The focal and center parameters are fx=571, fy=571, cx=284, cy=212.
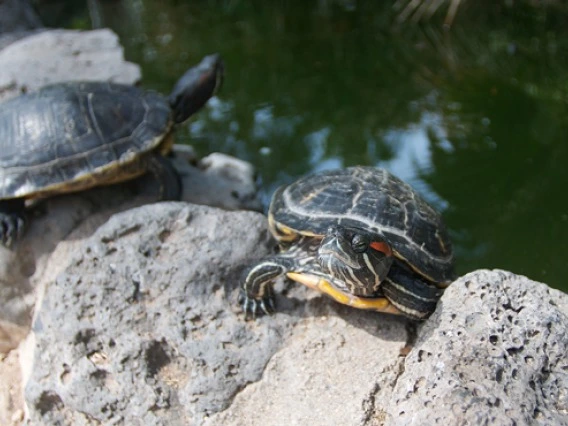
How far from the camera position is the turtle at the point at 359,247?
6.66 ft

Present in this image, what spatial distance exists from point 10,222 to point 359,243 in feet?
6.16

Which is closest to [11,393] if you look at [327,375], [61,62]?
[327,375]

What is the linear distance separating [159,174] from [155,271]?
948 mm

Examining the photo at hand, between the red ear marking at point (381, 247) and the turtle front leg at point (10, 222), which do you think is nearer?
the red ear marking at point (381, 247)

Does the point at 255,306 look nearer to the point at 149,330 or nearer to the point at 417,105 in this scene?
the point at 149,330

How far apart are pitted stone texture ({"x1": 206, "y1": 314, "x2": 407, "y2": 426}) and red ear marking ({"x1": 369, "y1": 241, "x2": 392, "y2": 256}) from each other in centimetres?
40

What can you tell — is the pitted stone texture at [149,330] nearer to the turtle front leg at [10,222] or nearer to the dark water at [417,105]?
the turtle front leg at [10,222]

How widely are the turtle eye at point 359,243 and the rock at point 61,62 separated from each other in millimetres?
3187

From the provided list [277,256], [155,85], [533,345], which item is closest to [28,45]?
[155,85]

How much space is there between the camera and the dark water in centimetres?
388

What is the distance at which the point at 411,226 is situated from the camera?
2.29 meters

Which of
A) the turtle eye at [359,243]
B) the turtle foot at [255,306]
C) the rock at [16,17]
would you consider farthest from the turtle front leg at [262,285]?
the rock at [16,17]

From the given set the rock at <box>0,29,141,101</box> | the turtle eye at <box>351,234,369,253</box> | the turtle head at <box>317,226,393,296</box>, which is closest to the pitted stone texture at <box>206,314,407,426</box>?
the turtle head at <box>317,226,393,296</box>

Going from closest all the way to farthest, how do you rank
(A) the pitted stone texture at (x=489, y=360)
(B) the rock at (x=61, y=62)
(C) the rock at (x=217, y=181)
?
1. (A) the pitted stone texture at (x=489, y=360)
2. (C) the rock at (x=217, y=181)
3. (B) the rock at (x=61, y=62)
